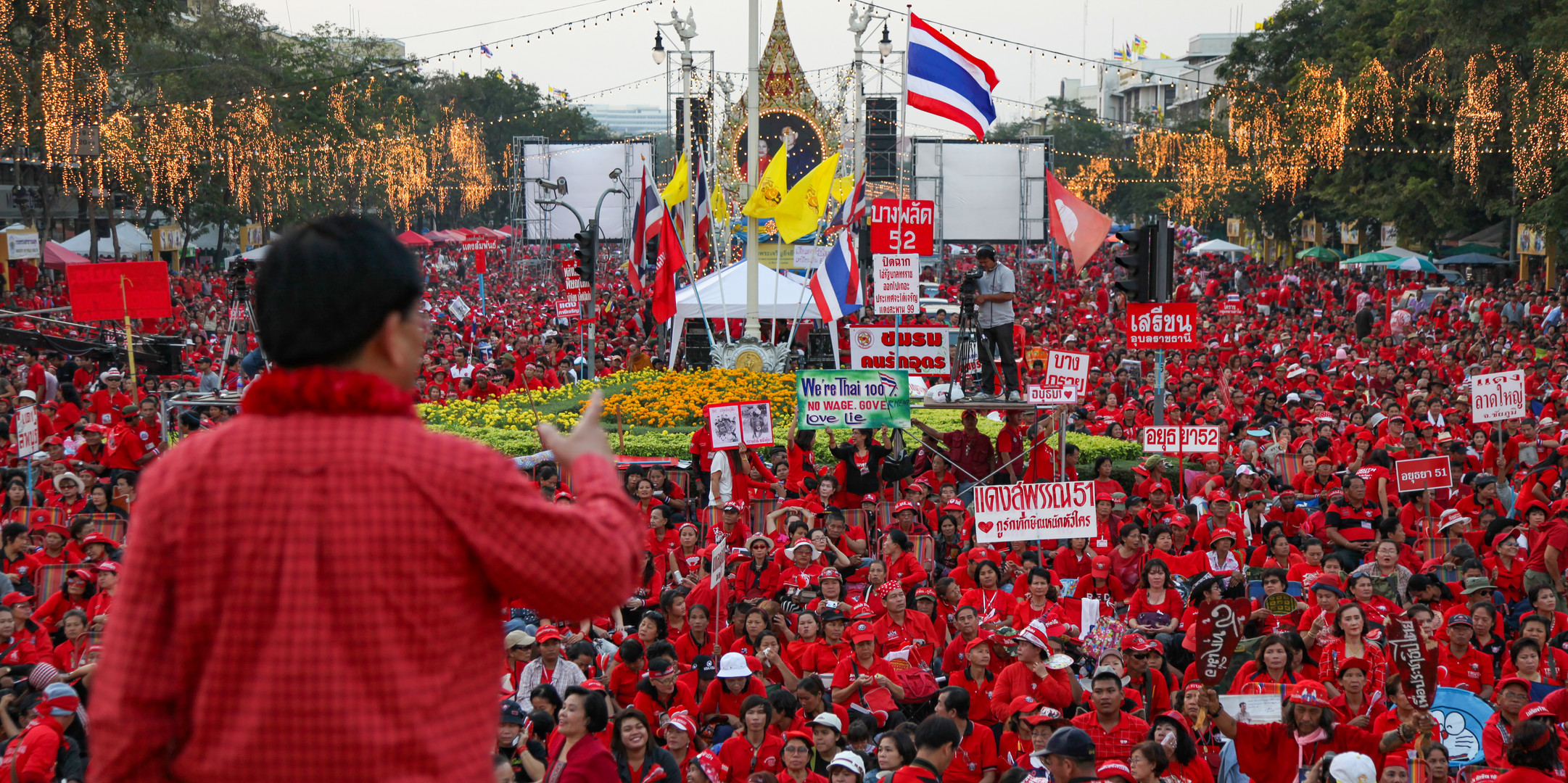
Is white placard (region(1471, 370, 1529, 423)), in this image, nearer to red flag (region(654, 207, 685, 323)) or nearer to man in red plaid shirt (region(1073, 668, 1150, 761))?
man in red plaid shirt (region(1073, 668, 1150, 761))

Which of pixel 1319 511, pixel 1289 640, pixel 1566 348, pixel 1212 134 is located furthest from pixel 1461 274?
pixel 1289 640

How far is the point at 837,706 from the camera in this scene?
8664 mm

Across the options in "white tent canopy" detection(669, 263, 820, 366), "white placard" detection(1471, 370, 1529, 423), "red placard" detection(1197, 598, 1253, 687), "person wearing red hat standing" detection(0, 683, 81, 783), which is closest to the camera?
"person wearing red hat standing" detection(0, 683, 81, 783)

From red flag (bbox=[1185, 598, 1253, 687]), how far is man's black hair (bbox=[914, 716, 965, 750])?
3.15 metres

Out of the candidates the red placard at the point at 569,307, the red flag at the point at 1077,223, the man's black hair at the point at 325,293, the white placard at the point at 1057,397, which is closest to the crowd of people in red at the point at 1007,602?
the man's black hair at the point at 325,293

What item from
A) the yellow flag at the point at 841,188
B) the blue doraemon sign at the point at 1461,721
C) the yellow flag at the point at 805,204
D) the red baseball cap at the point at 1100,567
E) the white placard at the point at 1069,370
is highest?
the yellow flag at the point at 841,188

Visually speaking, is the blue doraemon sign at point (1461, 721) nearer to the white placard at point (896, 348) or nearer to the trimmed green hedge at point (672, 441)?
the white placard at point (896, 348)

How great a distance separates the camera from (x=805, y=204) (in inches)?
856

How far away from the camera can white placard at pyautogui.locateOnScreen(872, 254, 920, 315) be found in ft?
56.2

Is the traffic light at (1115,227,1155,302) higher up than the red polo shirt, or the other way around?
the traffic light at (1115,227,1155,302)

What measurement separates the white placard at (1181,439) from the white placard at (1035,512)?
293 cm

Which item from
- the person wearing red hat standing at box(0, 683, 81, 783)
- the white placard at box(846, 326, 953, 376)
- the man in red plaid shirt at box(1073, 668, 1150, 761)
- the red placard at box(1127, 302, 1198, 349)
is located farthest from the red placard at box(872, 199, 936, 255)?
the person wearing red hat standing at box(0, 683, 81, 783)

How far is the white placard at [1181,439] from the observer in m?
14.0

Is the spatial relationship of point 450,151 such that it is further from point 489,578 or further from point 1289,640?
point 489,578
